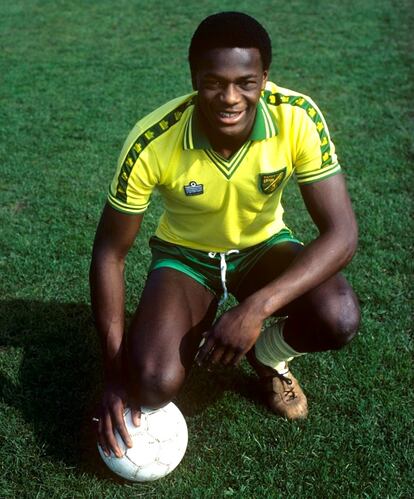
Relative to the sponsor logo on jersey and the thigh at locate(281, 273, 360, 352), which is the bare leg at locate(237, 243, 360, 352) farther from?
the sponsor logo on jersey

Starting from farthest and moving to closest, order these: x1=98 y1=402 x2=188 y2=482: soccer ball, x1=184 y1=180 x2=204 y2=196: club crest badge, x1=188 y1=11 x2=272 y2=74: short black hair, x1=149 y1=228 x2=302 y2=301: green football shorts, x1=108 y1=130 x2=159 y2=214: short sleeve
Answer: x1=149 y1=228 x2=302 y2=301: green football shorts → x1=184 y1=180 x2=204 y2=196: club crest badge → x1=108 y1=130 x2=159 y2=214: short sleeve → x1=98 y1=402 x2=188 y2=482: soccer ball → x1=188 y1=11 x2=272 y2=74: short black hair

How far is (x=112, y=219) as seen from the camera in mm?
2842

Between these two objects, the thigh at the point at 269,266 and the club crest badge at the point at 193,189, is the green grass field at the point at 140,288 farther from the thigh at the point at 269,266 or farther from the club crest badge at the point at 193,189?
the club crest badge at the point at 193,189

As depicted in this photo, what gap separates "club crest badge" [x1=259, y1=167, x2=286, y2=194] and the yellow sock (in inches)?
25.4

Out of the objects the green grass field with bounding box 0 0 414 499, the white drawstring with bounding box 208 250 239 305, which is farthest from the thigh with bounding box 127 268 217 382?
the green grass field with bounding box 0 0 414 499

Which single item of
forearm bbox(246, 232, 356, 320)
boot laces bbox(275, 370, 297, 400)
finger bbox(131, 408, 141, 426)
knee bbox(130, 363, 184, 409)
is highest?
forearm bbox(246, 232, 356, 320)

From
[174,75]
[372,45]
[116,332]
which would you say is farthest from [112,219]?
[372,45]

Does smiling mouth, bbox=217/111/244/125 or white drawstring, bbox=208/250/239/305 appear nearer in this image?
smiling mouth, bbox=217/111/244/125

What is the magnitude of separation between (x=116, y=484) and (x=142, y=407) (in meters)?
0.37

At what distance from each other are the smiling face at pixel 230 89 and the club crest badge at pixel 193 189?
9.3 inches

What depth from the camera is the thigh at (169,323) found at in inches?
110

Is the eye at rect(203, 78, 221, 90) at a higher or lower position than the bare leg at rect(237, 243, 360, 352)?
higher

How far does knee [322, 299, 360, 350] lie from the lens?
9.32 ft

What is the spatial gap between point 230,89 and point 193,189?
0.50 m
